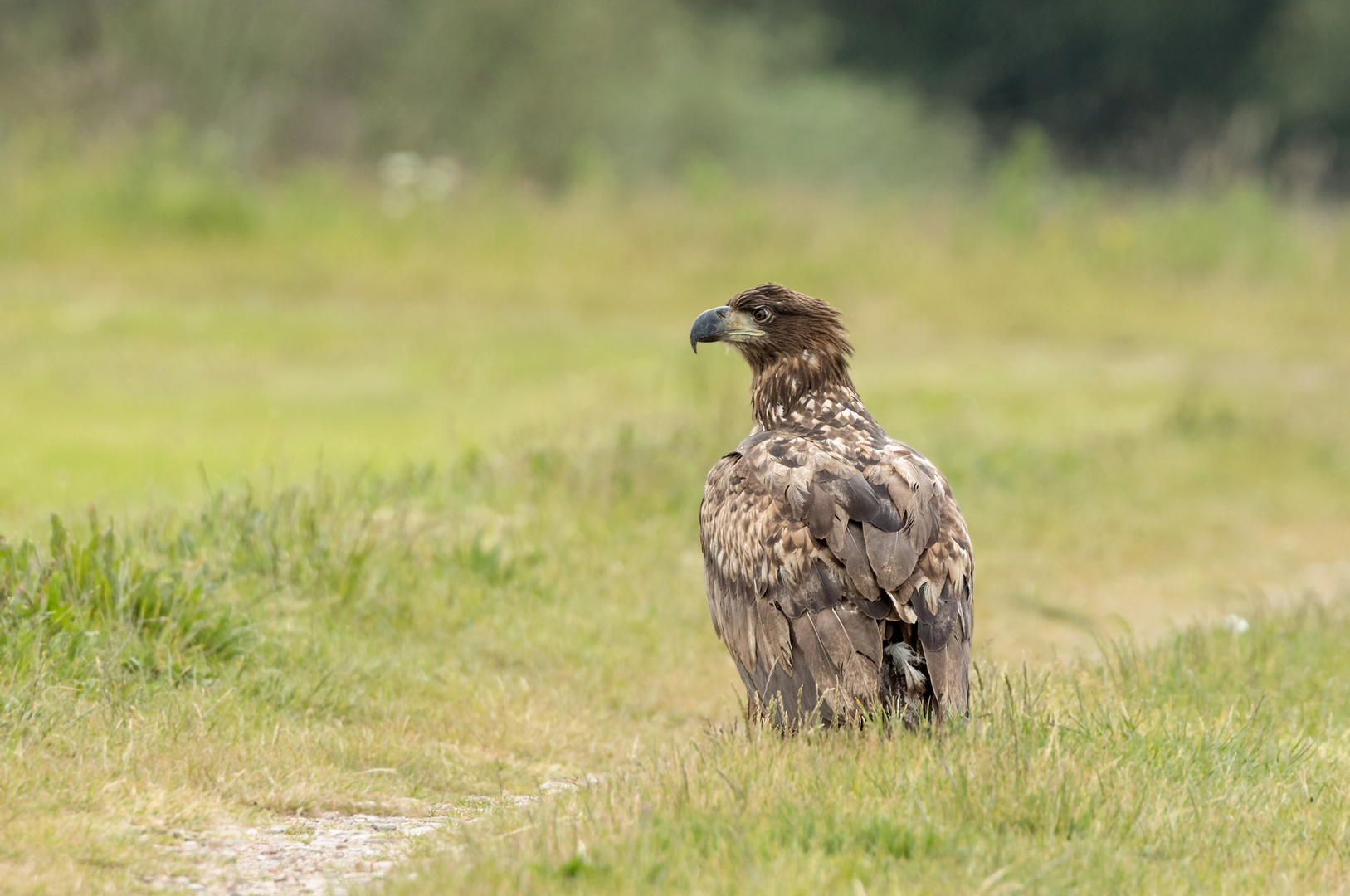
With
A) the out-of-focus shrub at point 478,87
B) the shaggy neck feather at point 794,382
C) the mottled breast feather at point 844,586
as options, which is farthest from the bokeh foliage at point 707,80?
the mottled breast feather at point 844,586

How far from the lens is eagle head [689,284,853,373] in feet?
20.3

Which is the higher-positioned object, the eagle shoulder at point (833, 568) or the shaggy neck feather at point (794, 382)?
the shaggy neck feather at point (794, 382)

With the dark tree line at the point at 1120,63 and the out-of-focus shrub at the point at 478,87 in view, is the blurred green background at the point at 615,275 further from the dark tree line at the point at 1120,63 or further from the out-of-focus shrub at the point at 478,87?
the dark tree line at the point at 1120,63

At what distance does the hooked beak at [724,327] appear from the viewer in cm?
627

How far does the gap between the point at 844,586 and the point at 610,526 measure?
13.1 feet

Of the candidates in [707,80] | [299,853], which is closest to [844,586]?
[299,853]

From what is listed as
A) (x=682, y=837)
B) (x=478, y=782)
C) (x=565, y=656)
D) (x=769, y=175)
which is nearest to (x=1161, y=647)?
(x=565, y=656)

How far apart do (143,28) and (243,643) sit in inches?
686

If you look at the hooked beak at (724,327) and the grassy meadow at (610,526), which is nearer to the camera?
the grassy meadow at (610,526)

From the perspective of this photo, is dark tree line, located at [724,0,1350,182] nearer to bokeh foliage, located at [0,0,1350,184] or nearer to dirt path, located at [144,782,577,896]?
bokeh foliage, located at [0,0,1350,184]

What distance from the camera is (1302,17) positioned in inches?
1334

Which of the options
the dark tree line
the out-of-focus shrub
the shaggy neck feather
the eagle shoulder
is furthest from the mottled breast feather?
the dark tree line

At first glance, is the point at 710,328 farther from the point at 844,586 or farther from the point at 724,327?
the point at 844,586

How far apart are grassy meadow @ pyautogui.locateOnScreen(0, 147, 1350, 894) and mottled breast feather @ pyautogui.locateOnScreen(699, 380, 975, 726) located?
0.79 ft
